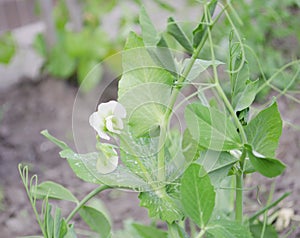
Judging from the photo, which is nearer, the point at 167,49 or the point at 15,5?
the point at 167,49

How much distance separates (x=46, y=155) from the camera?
5.04 ft

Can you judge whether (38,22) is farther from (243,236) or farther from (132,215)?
(243,236)

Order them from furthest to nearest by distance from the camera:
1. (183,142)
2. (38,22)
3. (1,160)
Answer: (38,22)
(1,160)
(183,142)

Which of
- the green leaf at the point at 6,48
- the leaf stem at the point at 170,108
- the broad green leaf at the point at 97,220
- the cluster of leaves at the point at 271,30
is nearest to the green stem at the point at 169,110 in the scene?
the leaf stem at the point at 170,108

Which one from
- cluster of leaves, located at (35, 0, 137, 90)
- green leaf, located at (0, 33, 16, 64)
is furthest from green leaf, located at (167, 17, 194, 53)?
green leaf, located at (0, 33, 16, 64)

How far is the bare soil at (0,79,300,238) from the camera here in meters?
1.11

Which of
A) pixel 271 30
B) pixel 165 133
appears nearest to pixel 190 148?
pixel 165 133

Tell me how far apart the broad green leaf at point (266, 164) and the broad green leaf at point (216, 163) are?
0.12 feet

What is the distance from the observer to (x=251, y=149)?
1.50 ft

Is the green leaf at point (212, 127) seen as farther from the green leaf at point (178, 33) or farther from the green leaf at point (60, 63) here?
the green leaf at point (60, 63)

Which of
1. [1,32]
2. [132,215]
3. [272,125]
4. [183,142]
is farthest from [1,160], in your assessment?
[272,125]

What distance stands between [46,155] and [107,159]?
1.08m

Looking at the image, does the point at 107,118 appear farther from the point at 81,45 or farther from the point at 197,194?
the point at 81,45

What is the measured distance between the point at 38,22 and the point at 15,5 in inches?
5.5
